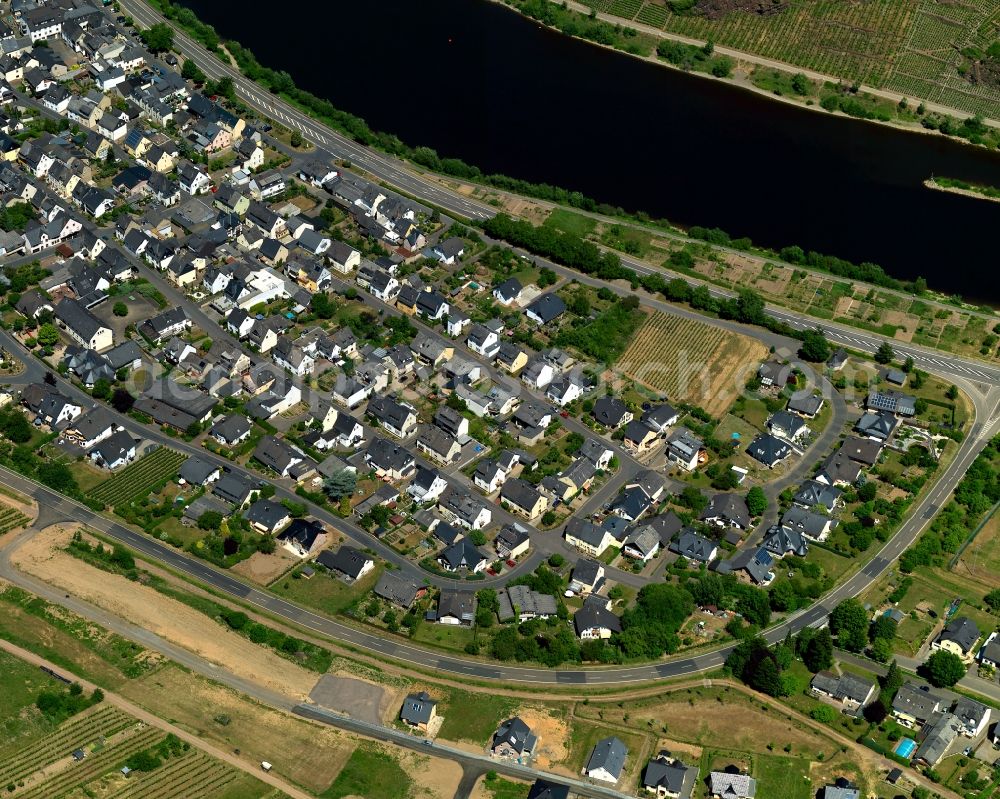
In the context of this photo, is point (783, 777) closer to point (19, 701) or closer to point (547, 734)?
point (547, 734)

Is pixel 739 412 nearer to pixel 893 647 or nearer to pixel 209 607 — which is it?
pixel 893 647

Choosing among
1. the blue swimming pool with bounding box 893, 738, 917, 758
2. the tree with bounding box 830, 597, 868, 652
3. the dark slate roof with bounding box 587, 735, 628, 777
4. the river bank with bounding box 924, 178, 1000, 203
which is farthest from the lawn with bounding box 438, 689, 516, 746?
the river bank with bounding box 924, 178, 1000, 203

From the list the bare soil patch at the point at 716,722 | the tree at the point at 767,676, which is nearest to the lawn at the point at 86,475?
the bare soil patch at the point at 716,722

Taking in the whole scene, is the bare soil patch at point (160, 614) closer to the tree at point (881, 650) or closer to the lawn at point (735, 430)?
the tree at point (881, 650)

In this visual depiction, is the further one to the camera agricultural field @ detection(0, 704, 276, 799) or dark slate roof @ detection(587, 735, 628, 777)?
dark slate roof @ detection(587, 735, 628, 777)

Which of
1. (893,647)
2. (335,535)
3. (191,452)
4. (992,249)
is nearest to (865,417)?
(893,647)

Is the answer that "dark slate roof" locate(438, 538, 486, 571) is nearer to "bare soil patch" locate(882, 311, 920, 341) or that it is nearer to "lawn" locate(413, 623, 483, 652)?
"lawn" locate(413, 623, 483, 652)
